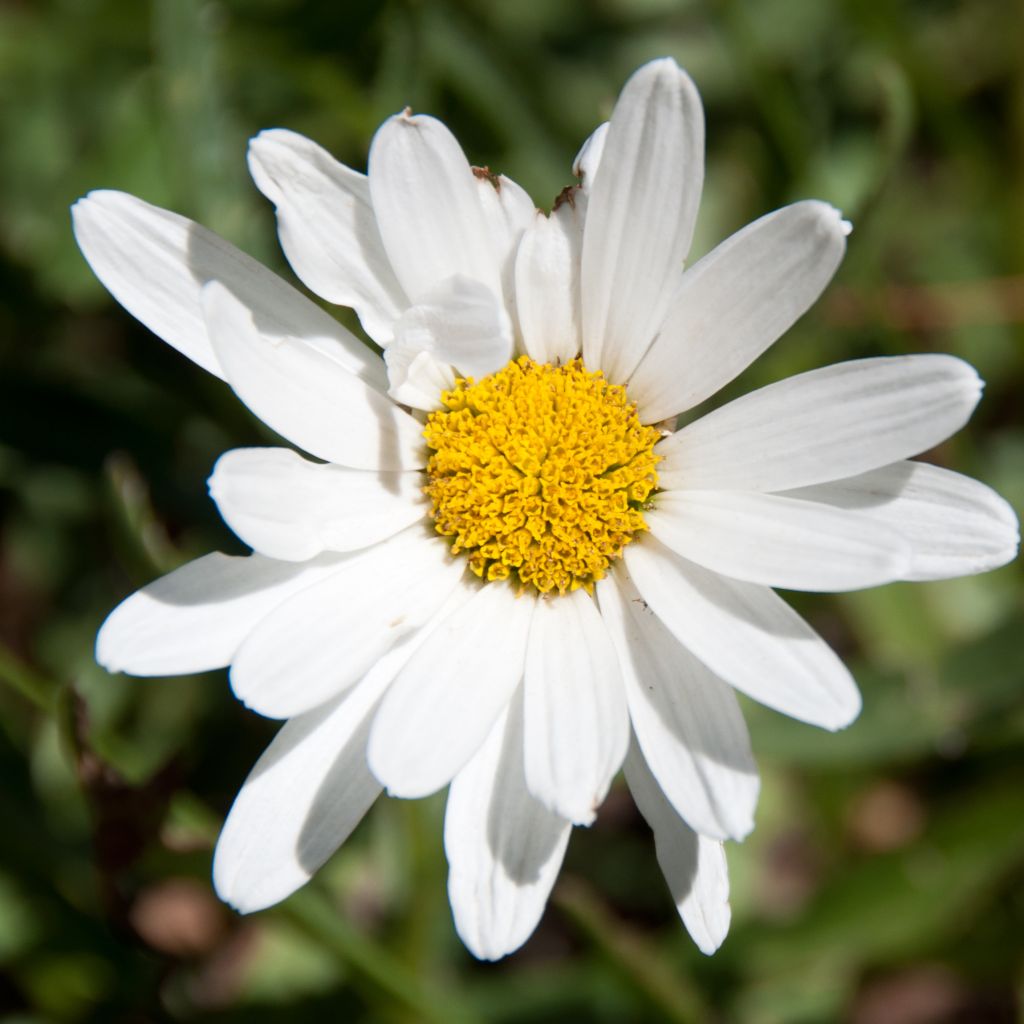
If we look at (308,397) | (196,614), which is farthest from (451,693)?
(308,397)

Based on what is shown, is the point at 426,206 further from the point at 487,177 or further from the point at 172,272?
the point at 172,272

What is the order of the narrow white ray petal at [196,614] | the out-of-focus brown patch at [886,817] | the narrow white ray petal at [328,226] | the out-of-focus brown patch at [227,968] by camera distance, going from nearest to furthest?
the narrow white ray petal at [196,614], the narrow white ray petal at [328,226], the out-of-focus brown patch at [227,968], the out-of-focus brown patch at [886,817]

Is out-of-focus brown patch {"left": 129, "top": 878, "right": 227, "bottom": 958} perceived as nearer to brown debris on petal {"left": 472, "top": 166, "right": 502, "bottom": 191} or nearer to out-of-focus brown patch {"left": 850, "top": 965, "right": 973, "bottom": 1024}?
out-of-focus brown patch {"left": 850, "top": 965, "right": 973, "bottom": 1024}

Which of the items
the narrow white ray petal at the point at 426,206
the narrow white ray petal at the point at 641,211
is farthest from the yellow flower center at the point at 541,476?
the narrow white ray petal at the point at 426,206

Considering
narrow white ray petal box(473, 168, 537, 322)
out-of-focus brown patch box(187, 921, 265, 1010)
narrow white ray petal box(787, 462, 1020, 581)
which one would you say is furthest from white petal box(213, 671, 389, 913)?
out-of-focus brown patch box(187, 921, 265, 1010)

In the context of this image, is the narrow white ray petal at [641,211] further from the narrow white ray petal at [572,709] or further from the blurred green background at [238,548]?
the blurred green background at [238,548]

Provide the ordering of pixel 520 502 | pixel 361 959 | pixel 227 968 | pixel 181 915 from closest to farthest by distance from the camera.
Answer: pixel 520 502 → pixel 361 959 → pixel 227 968 → pixel 181 915
